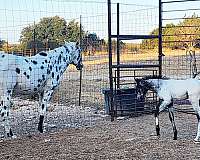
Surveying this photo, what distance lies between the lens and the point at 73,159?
20.6 ft

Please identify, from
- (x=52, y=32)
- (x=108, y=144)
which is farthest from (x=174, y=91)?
(x=52, y=32)

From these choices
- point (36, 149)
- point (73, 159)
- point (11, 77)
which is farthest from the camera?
point (11, 77)

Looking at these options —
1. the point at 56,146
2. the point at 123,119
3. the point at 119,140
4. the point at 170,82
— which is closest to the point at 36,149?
the point at 56,146

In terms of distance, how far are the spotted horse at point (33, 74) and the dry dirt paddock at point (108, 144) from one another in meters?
0.75

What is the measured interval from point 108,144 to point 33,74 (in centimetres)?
232

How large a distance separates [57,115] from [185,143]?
3.97 m

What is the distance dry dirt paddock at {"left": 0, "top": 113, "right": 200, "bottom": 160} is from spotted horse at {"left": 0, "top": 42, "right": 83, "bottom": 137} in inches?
29.4

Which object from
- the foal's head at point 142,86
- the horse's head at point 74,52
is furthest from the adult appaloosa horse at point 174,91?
the horse's head at point 74,52

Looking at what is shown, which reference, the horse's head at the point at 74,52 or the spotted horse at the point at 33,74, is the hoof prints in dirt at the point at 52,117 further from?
the horse's head at the point at 74,52

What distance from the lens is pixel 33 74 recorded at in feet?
28.0

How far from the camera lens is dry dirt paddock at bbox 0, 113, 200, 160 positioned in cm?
644

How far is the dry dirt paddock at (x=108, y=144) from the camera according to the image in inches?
253

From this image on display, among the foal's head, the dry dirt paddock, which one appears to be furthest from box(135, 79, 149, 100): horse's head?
the dry dirt paddock

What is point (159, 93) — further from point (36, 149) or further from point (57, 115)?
point (57, 115)
